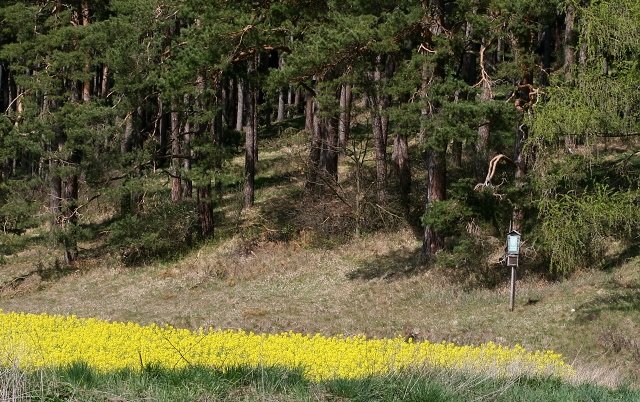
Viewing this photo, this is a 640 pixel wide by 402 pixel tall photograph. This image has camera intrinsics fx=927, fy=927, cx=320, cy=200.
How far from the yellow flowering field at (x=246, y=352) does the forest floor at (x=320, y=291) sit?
1684mm

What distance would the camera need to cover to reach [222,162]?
30.7 meters

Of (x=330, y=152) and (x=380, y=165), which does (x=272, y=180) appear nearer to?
(x=330, y=152)

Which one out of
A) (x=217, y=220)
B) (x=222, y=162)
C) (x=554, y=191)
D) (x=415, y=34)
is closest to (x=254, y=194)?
(x=217, y=220)

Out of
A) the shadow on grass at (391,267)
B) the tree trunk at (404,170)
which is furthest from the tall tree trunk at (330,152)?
the shadow on grass at (391,267)

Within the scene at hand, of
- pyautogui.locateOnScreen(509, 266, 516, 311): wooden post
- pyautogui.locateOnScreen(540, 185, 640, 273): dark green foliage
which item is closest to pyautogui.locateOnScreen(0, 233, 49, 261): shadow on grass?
pyautogui.locateOnScreen(509, 266, 516, 311): wooden post

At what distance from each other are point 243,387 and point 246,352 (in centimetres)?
631

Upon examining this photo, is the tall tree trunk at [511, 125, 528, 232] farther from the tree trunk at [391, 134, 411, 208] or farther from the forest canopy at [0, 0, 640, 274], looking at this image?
the tree trunk at [391, 134, 411, 208]

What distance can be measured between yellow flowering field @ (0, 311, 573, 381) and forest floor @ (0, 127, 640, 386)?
1.68 metres

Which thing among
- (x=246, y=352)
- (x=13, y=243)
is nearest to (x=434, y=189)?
(x=246, y=352)

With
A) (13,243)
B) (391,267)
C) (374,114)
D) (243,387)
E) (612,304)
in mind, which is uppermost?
(374,114)

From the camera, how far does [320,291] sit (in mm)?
25578

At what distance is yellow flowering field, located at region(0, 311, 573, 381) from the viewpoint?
11.6 metres

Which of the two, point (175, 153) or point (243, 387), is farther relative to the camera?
point (175, 153)

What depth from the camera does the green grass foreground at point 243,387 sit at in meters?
7.22
